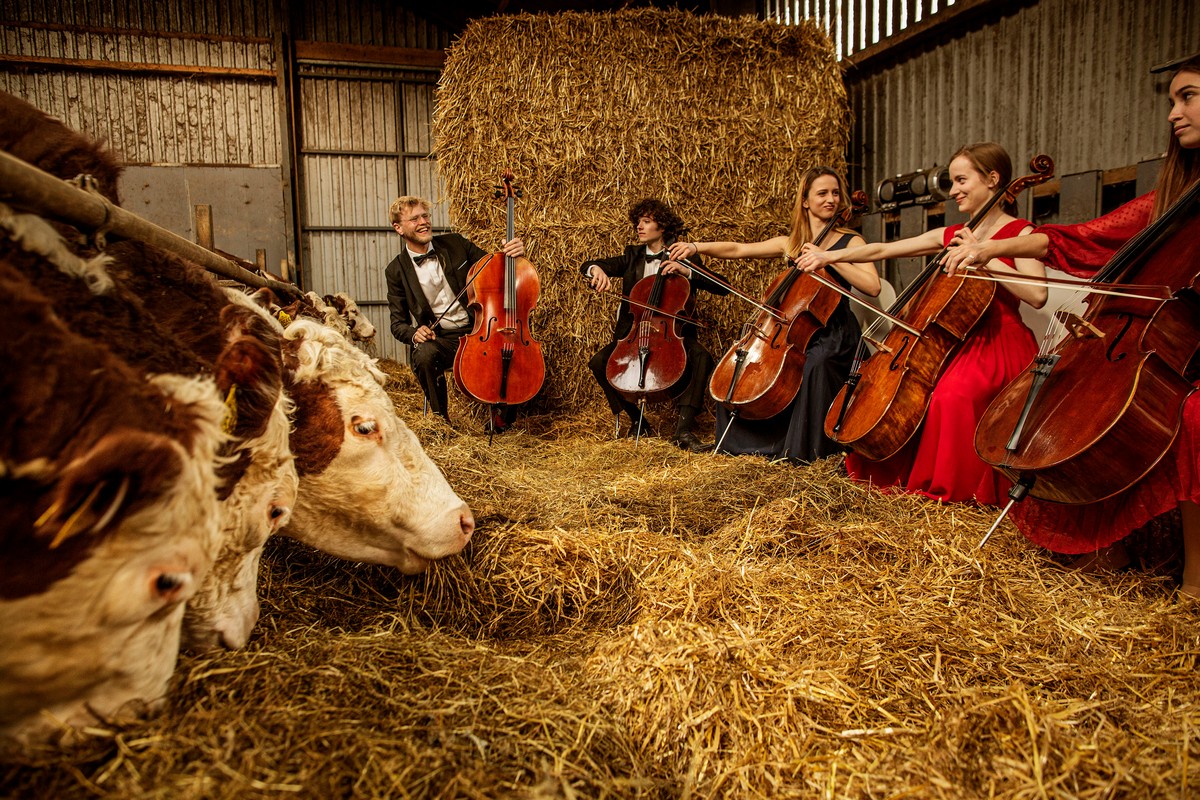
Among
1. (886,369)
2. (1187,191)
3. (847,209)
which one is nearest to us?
(1187,191)

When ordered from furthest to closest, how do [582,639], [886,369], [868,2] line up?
[868,2] → [886,369] → [582,639]

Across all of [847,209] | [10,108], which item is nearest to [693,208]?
[847,209]

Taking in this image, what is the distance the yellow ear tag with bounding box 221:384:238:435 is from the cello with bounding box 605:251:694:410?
3370 millimetres

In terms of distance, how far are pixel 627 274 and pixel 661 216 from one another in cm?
51

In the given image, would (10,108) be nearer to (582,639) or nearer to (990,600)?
(582,639)

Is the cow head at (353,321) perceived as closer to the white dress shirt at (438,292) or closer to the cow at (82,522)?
the white dress shirt at (438,292)

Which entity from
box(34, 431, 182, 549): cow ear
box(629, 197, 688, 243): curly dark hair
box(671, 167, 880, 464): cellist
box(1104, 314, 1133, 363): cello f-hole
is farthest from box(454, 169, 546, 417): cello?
box(34, 431, 182, 549): cow ear

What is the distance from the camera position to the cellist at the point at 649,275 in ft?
15.6

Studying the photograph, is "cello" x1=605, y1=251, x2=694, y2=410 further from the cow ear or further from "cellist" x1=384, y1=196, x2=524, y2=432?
the cow ear

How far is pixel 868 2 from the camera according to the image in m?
6.33

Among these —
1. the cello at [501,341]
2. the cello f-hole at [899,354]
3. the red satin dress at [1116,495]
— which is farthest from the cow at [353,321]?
the red satin dress at [1116,495]

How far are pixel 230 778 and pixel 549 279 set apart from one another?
16.0 ft

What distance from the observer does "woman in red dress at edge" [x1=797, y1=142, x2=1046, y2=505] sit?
286cm

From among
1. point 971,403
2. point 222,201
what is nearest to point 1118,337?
point 971,403
